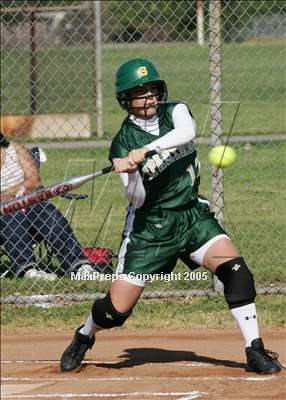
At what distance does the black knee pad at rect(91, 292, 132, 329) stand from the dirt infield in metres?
0.36

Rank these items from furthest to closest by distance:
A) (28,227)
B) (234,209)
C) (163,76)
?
(163,76)
(234,209)
(28,227)

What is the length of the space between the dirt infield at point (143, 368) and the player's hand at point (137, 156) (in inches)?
54.0

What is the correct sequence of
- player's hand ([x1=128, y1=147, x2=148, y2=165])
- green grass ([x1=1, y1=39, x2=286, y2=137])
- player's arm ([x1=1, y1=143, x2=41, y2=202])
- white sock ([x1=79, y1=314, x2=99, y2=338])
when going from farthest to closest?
green grass ([x1=1, y1=39, x2=286, y2=137]), player's arm ([x1=1, y1=143, x2=41, y2=202]), white sock ([x1=79, y1=314, x2=99, y2=338]), player's hand ([x1=128, y1=147, x2=148, y2=165])

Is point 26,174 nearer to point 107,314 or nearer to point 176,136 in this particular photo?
point 107,314

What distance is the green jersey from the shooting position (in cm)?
655

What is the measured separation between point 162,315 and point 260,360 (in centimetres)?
186

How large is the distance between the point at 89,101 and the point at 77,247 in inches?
342

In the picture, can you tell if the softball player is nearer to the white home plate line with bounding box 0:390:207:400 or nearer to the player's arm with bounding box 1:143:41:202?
the white home plate line with bounding box 0:390:207:400

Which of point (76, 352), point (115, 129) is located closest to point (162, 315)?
point (76, 352)

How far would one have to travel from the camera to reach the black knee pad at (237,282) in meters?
6.66

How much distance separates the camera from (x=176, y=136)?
6.48 m

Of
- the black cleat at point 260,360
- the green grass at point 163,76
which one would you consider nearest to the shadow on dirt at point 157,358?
the black cleat at point 260,360

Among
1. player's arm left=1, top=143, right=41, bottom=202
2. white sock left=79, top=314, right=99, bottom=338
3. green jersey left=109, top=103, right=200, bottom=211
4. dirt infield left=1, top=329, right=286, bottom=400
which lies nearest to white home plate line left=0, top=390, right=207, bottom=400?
dirt infield left=1, top=329, right=286, bottom=400

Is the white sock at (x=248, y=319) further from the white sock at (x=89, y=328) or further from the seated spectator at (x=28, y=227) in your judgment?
the seated spectator at (x=28, y=227)
